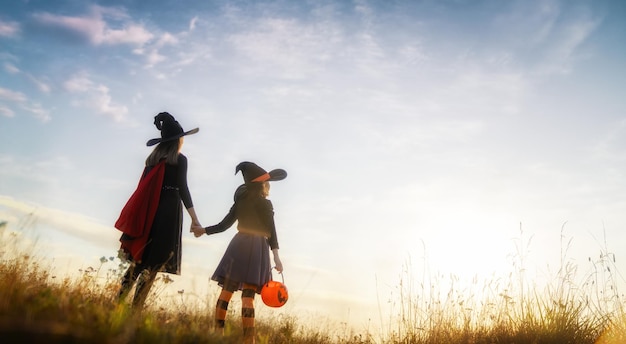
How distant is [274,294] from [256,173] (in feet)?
4.97

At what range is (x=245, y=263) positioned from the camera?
545 cm

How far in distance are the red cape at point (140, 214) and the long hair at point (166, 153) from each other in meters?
0.10

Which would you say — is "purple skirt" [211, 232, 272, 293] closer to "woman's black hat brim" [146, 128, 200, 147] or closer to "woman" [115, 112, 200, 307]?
"woman" [115, 112, 200, 307]

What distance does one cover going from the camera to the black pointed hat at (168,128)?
548cm

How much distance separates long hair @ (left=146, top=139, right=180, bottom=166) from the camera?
17.4 feet

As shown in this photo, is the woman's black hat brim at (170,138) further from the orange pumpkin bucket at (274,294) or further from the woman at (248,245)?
the orange pumpkin bucket at (274,294)

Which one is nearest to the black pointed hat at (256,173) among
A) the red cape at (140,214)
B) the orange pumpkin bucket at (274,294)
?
the red cape at (140,214)

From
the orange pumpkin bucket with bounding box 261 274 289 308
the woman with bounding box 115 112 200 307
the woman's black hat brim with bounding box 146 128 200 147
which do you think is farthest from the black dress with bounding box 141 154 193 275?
the orange pumpkin bucket with bounding box 261 274 289 308

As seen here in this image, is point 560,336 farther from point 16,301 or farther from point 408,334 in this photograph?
point 16,301

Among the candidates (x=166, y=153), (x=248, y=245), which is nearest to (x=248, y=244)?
(x=248, y=245)

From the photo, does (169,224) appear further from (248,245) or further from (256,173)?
(256,173)

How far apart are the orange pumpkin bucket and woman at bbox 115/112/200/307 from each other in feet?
3.28

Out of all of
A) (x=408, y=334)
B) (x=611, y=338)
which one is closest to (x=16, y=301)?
(x=408, y=334)

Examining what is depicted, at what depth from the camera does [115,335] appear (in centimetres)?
282
